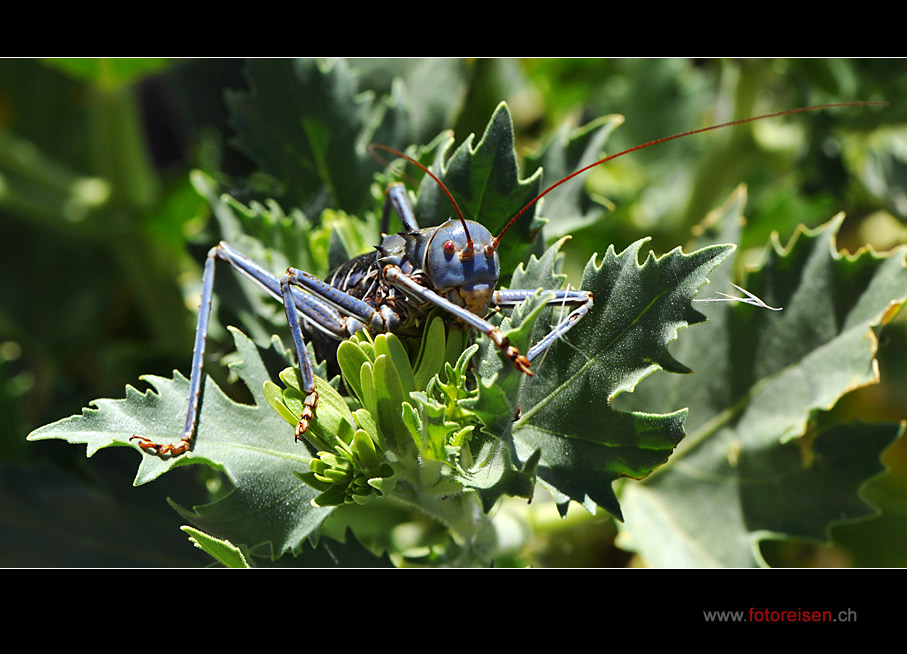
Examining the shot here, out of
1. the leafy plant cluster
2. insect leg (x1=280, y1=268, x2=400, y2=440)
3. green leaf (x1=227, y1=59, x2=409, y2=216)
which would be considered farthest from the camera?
green leaf (x1=227, y1=59, x2=409, y2=216)

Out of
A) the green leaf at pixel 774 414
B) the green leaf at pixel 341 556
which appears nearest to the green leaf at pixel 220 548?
the green leaf at pixel 341 556

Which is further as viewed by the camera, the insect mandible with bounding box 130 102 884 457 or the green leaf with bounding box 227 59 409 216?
the green leaf with bounding box 227 59 409 216

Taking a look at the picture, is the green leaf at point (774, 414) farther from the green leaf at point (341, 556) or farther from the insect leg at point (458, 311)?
the insect leg at point (458, 311)

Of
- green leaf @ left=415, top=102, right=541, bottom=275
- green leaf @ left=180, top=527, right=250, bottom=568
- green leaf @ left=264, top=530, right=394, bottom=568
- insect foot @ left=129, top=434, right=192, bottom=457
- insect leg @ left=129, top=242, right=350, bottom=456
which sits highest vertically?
green leaf @ left=415, top=102, right=541, bottom=275

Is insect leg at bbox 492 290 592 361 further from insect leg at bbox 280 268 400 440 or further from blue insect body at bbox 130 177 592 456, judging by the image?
insect leg at bbox 280 268 400 440

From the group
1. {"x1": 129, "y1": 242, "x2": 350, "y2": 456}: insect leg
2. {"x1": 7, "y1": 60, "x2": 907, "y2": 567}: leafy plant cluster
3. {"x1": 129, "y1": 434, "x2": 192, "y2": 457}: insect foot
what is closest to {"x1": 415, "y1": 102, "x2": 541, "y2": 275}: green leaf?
{"x1": 7, "y1": 60, "x2": 907, "y2": 567}: leafy plant cluster

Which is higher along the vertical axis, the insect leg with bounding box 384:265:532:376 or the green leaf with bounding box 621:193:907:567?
the insect leg with bounding box 384:265:532:376

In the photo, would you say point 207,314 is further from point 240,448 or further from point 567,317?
point 567,317
